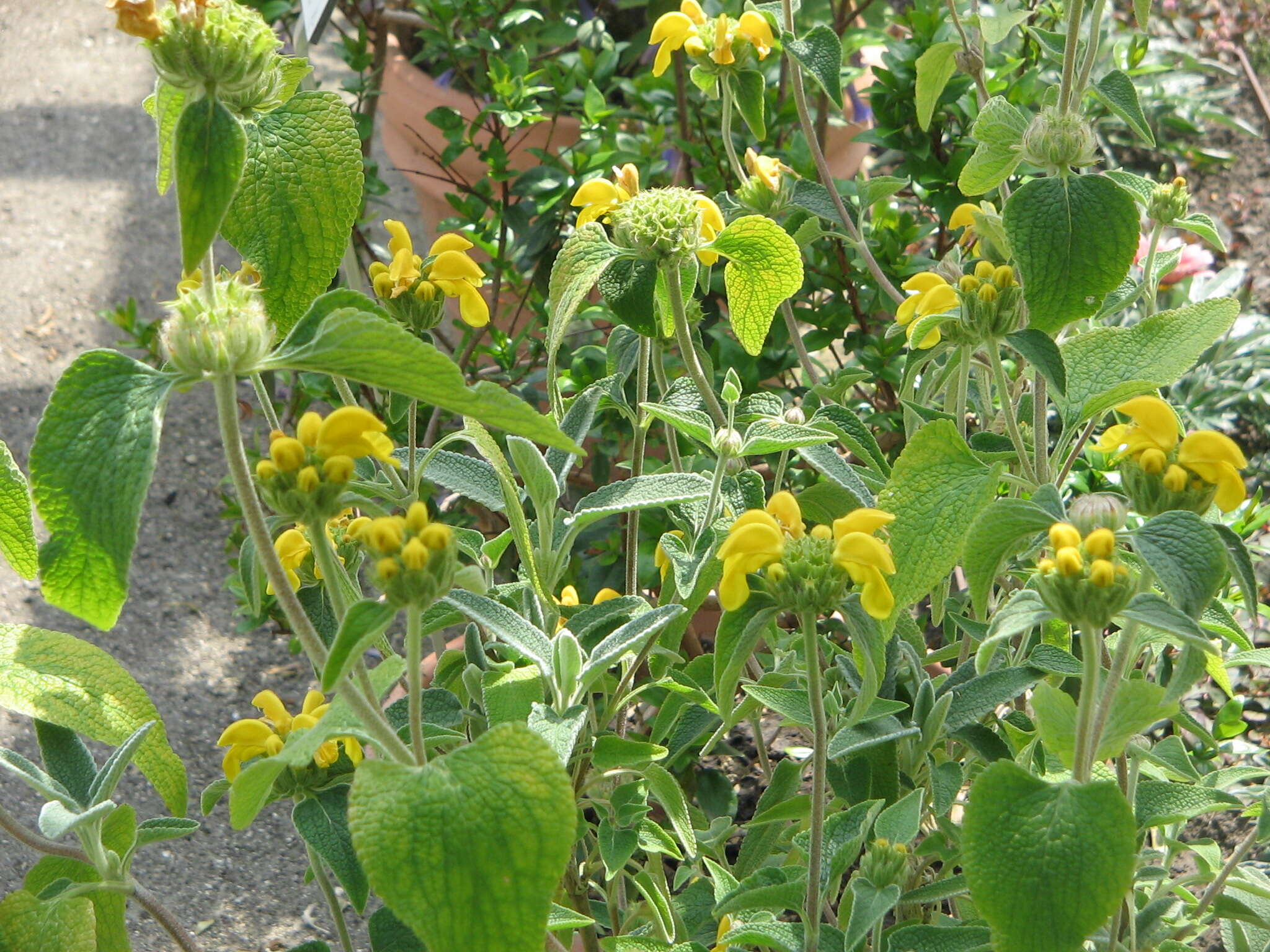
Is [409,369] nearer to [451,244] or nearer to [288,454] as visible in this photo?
[288,454]

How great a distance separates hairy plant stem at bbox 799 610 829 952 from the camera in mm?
602

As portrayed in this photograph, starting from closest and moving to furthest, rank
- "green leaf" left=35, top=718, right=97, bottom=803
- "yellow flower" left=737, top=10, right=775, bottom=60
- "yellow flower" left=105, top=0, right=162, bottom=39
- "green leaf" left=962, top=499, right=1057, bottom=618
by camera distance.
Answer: "yellow flower" left=105, top=0, right=162, bottom=39
"green leaf" left=962, top=499, right=1057, bottom=618
"green leaf" left=35, top=718, right=97, bottom=803
"yellow flower" left=737, top=10, right=775, bottom=60

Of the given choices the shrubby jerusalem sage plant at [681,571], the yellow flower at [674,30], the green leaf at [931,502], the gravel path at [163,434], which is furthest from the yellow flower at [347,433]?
the gravel path at [163,434]

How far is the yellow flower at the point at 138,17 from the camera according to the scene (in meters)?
0.45

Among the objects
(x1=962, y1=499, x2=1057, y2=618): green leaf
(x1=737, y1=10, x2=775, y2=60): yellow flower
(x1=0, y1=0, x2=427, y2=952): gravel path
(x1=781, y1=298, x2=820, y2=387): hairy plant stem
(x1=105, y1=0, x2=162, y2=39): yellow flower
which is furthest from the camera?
(x1=0, y1=0, x2=427, y2=952): gravel path

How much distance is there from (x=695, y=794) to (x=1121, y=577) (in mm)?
668

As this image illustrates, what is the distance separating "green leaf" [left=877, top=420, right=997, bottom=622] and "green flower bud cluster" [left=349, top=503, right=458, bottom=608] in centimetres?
23

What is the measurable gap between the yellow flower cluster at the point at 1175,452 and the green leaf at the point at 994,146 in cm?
20

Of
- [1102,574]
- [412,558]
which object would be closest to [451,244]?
[412,558]

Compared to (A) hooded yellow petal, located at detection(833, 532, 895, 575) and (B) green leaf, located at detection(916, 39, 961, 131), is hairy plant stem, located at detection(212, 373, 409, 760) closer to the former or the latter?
(A) hooded yellow petal, located at detection(833, 532, 895, 575)

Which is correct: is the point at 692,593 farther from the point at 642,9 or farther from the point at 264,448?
the point at 642,9

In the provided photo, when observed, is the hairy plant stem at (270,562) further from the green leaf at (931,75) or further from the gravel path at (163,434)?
the gravel path at (163,434)

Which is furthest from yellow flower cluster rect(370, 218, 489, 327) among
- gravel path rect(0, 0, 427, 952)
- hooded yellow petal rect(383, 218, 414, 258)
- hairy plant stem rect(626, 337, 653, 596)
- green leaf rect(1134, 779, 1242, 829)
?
gravel path rect(0, 0, 427, 952)

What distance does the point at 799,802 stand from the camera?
792 mm
